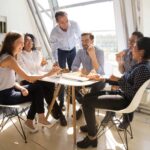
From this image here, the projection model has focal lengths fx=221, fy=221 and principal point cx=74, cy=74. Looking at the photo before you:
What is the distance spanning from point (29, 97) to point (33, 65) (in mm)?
580

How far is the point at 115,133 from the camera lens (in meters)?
2.53

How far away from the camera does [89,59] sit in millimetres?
2918

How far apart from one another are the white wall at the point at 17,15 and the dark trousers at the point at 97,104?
233 cm

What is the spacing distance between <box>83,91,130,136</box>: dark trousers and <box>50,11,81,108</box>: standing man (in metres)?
1.06

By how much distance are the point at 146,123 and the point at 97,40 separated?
166cm

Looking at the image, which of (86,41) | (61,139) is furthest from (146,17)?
(61,139)

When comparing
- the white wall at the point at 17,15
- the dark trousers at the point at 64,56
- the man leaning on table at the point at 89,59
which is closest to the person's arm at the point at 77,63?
the man leaning on table at the point at 89,59

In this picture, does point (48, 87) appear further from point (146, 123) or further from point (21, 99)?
point (146, 123)

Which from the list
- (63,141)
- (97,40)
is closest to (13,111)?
(63,141)

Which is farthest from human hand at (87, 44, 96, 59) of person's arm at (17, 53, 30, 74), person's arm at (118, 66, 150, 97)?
person's arm at (118, 66, 150, 97)

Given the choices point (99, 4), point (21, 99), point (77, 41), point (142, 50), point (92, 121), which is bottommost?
point (92, 121)

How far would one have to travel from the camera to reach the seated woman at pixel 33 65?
8.88 feet

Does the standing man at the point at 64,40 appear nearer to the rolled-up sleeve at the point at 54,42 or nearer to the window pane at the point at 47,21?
the rolled-up sleeve at the point at 54,42

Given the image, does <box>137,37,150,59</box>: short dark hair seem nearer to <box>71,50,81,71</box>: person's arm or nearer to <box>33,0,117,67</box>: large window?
<box>71,50,81,71</box>: person's arm
